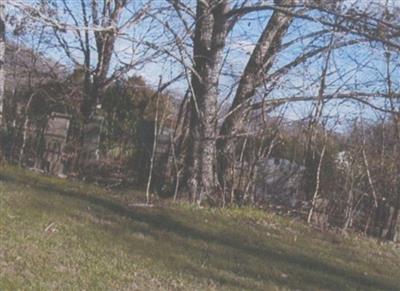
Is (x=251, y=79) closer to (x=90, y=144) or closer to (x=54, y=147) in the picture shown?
(x=90, y=144)

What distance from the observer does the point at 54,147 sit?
640 inches

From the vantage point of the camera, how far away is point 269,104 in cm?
1564

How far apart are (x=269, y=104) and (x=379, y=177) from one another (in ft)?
8.33

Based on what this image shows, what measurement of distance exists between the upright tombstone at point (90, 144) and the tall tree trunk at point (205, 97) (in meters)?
2.45

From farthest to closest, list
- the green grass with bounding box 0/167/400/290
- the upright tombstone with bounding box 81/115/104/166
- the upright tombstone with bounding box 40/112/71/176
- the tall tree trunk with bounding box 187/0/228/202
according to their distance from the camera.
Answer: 1. the upright tombstone with bounding box 81/115/104/166
2. the upright tombstone with bounding box 40/112/71/176
3. the tall tree trunk with bounding box 187/0/228/202
4. the green grass with bounding box 0/167/400/290

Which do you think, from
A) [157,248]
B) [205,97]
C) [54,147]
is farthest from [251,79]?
[157,248]

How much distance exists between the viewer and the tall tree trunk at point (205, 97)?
14.9m

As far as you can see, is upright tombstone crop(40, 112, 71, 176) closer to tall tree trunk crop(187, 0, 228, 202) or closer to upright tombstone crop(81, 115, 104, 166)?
upright tombstone crop(81, 115, 104, 166)

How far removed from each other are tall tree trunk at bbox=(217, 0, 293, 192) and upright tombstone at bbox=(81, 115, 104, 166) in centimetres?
248

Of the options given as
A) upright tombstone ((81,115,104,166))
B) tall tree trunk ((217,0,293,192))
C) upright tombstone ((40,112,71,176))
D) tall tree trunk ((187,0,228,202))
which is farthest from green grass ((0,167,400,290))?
upright tombstone ((81,115,104,166))

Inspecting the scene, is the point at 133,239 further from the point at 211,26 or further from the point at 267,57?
the point at 267,57

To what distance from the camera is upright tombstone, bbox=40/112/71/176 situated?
16.2 meters

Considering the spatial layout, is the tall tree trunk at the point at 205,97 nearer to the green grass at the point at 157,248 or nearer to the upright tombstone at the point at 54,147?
the green grass at the point at 157,248

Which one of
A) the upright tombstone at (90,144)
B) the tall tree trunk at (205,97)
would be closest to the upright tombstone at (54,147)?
the upright tombstone at (90,144)
